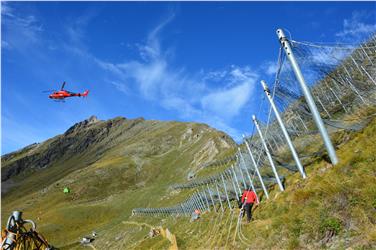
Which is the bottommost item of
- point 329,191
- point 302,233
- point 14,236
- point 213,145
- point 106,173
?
point 302,233

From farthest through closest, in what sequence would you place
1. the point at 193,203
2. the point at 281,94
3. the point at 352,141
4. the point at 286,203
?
the point at 193,203, the point at 281,94, the point at 352,141, the point at 286,203

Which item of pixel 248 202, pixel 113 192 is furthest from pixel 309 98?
pixel 113 192

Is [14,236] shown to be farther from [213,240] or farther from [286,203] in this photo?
[213,240]

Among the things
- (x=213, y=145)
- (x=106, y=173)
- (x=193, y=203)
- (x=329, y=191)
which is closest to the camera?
(x=329, y=191)

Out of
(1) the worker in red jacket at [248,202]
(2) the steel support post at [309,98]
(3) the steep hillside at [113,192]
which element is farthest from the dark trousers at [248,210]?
(3) the steep hillside at [113,192]

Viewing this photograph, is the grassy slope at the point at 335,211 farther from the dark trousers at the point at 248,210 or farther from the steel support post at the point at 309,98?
the dark trousers at the point at 248,210

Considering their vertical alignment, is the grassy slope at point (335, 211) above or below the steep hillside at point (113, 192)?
below

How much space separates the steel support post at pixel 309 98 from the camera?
1656 centimetres

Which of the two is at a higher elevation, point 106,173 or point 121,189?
point 106,173

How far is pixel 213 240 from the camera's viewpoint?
68.6 ft

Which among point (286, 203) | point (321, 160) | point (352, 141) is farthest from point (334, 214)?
point (321, 160)

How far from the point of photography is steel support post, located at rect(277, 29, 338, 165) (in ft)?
54.3

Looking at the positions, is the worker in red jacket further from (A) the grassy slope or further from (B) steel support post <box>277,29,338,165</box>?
(B) steel support post <box>277,29,338,165</box>

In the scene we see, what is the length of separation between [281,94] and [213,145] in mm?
104707
